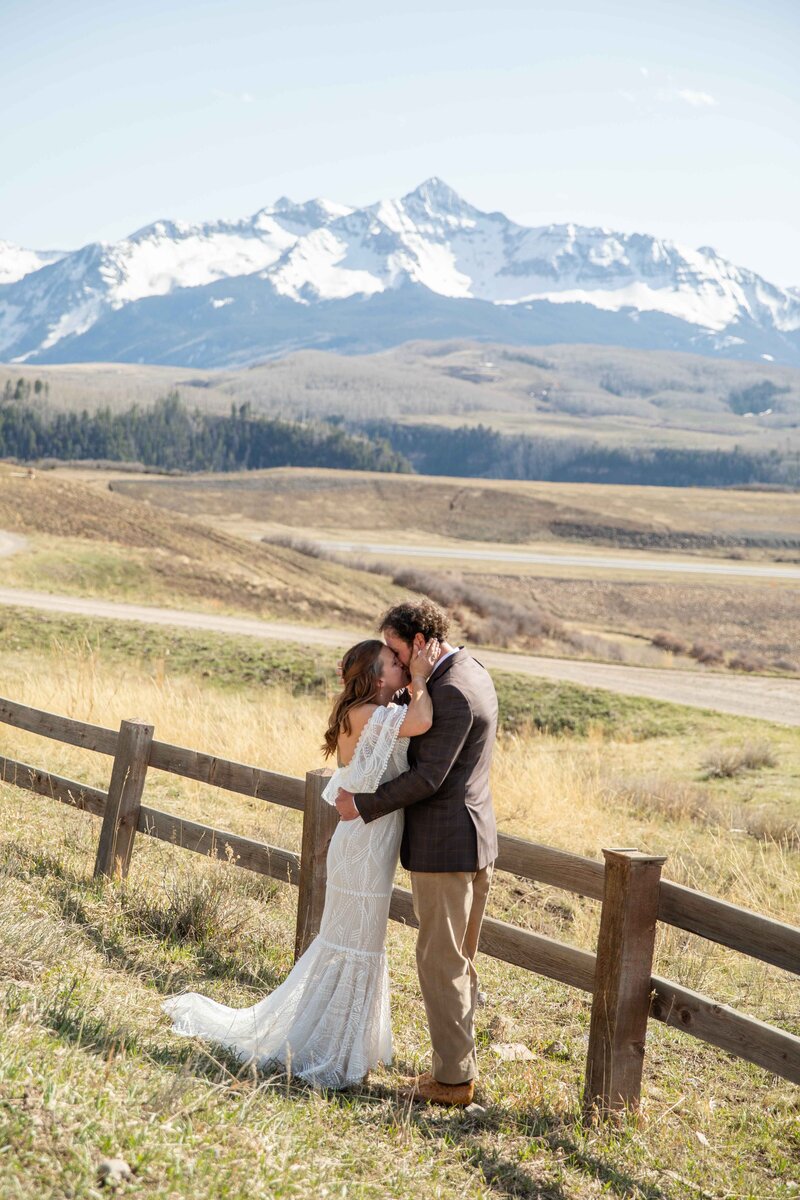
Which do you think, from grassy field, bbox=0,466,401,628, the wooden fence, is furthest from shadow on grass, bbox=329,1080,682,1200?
grassy field, bbox=0,466,401,628

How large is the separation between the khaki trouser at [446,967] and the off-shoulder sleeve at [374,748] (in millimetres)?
436

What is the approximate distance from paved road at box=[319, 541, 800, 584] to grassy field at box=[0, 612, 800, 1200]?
40.6m

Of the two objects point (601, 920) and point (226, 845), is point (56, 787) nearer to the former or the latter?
point (226, 845)

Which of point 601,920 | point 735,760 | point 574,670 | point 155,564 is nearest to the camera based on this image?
point 601,920

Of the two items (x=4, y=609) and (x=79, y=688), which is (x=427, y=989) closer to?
(x=79, y=688)

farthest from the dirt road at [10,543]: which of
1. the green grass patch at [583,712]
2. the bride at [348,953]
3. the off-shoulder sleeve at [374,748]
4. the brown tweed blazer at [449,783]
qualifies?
the brown tweed blazer at [449,783]

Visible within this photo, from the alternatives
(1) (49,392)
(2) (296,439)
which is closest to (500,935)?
(2) (296,439)

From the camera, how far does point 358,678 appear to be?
179 inches

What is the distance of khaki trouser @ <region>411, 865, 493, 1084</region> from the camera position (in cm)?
455

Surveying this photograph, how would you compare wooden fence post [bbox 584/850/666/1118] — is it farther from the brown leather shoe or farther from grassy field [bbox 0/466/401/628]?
grassy field [bbox 0/466/401/628]

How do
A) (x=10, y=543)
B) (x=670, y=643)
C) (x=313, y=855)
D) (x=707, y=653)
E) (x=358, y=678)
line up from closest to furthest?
(x=358, y=678) → (x=313, y=855) → (x=10, y=543) → (x=707, y=653) → (x=670, y=643)

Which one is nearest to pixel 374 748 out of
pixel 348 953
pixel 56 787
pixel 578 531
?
pixel 348 953

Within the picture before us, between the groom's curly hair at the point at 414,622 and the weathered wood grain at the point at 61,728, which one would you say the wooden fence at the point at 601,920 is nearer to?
the weathered wood grain at the point at 61,728

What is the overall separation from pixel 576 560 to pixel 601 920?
5202 centimetres
